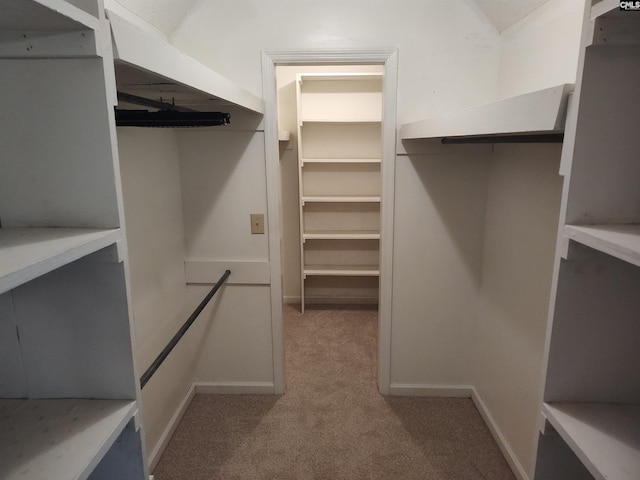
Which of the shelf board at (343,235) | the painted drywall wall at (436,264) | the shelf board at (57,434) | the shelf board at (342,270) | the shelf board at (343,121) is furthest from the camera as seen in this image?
the shelf board at (342,270)

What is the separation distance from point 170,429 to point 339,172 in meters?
2.48

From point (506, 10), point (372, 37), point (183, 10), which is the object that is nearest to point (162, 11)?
point (183, 10)

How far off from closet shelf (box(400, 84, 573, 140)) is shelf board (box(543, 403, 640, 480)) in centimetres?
59

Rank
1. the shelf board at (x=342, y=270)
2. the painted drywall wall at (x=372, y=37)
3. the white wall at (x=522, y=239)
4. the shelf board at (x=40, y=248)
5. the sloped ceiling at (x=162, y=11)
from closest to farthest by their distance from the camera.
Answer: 1. the shelf board at (x=40, y=248)
2. the white wall at (x=522, y=239)
3. the sloped ceiling at (x=162, y=11)
4. the painted drywall wall at (x=372, y=37)
5. the shelf board at (x=342, y=270)

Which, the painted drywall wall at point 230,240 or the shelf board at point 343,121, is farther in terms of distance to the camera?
the shelf board at point 343,121

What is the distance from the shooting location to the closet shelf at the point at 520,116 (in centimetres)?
74

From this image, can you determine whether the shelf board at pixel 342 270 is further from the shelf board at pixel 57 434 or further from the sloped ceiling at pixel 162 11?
the shelf board at pixel 57 434

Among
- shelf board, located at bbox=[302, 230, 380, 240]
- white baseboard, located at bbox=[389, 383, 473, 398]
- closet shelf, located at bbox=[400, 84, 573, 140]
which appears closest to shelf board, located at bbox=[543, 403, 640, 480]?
closet shelf, located at bbox=[400, 84, 573, 140]

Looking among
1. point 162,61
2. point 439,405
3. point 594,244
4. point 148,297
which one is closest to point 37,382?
point 162,61

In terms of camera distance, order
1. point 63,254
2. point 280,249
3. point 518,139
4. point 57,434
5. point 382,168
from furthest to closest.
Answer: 1. point 280,249
2. point 382,168
3. point 518,139
4. point 57,434
5. point 63,254

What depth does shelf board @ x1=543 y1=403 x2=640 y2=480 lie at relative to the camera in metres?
0.67

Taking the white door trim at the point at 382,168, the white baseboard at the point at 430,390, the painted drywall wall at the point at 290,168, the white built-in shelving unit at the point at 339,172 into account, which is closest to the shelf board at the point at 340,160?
the white built-in shelving unit at the point at 339,172

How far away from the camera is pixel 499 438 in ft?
6.51

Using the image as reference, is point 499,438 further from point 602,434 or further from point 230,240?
point 230,240
